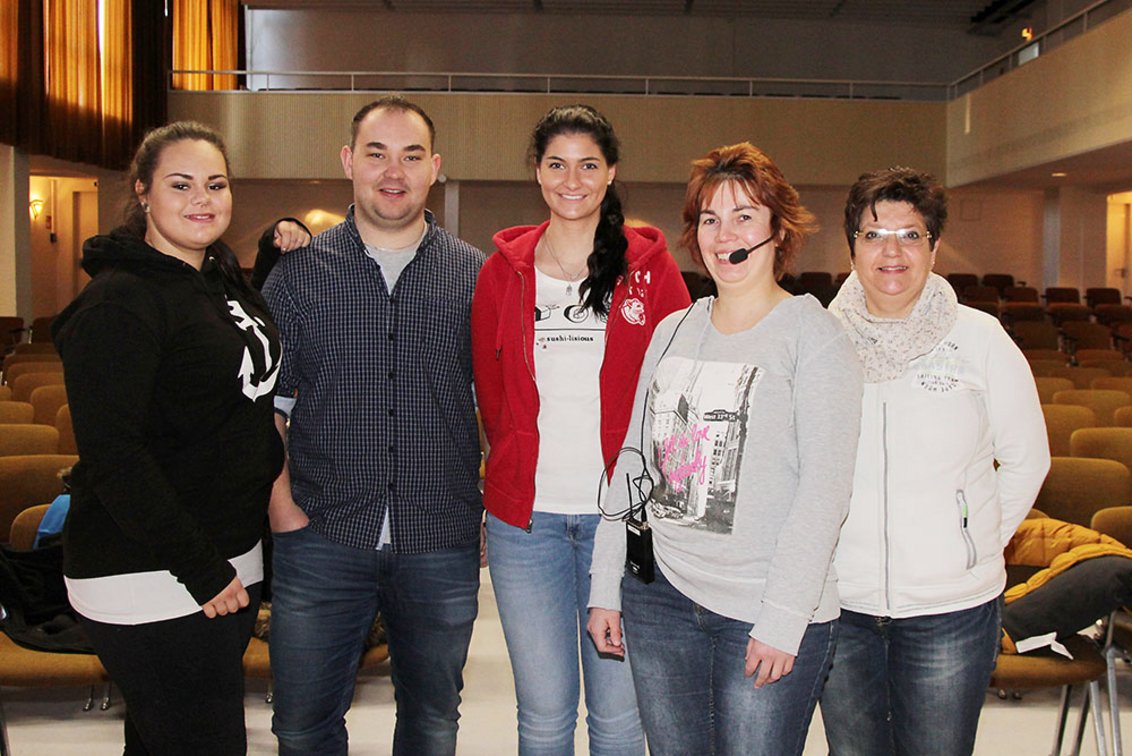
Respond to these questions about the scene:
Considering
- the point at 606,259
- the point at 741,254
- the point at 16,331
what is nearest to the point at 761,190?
the point at 741,254

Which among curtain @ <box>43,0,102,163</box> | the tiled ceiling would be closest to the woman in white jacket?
curtain @ <box>43,0,102,163</box>

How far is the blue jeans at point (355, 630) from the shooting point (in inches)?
90.0

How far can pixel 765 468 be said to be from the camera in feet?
5.73

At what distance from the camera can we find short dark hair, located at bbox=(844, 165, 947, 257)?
2016mm

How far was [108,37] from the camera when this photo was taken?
13727mm

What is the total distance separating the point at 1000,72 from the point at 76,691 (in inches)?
574

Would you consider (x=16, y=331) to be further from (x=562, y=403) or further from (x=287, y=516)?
(x=562, y=403)

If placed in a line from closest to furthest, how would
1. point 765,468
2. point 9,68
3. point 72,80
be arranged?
point 765,468, point 9,68, point 72,80

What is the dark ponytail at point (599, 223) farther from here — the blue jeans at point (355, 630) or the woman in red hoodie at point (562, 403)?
the blue jeans at point (355, 630)

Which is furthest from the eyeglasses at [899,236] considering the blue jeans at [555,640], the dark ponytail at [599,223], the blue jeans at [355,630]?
the blue jeans at [355,630]

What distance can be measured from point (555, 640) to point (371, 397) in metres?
0.69

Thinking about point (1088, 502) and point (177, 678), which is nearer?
point (177, 678)

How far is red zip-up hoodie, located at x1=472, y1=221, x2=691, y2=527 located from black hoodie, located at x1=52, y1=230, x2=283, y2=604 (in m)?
0.51

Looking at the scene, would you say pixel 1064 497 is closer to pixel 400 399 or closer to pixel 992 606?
pixel 992 606
